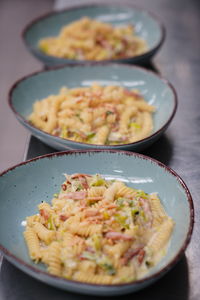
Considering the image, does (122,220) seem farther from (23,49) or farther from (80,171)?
(23,49)

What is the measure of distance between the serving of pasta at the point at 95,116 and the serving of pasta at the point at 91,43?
1.30ft

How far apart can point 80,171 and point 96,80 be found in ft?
2.50

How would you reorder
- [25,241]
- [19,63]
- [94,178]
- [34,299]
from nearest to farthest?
[34,299] → [25,241] → [94,178] → [19,63]

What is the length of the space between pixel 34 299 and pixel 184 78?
148 cm

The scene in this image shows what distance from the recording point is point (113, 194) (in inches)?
56.2

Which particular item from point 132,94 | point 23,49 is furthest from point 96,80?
point 23,49

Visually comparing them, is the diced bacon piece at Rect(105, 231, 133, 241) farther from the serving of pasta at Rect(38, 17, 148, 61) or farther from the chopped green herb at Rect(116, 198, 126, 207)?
the serving of pasta at Rect(38, 17, 148, 61)

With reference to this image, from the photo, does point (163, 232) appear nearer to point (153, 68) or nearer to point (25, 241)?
point (25, 241)

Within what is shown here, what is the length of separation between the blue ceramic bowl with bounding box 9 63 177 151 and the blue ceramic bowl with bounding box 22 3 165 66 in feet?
0.80

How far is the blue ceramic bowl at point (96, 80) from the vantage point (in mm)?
2006

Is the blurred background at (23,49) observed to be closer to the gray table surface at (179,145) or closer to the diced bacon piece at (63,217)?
the gray table surface at (179,145)

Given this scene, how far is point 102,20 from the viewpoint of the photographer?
2.94m

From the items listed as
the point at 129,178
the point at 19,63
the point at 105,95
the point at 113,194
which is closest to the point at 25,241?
the point at 113,194

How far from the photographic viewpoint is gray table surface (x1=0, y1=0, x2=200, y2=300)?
1.25 meters
